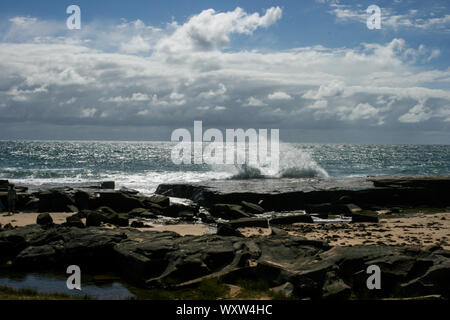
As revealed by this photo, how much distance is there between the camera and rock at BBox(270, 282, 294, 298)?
316 inches

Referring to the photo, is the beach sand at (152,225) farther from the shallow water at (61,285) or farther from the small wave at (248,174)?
the small wave at (248,174)

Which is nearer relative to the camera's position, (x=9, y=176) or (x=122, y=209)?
(x=122, y=209)

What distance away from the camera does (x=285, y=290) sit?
8.14 meters

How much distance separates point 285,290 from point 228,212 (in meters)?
12.5

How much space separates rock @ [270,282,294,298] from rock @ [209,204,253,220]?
11.7 meters

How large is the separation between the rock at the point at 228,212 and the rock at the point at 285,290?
11.7 metres

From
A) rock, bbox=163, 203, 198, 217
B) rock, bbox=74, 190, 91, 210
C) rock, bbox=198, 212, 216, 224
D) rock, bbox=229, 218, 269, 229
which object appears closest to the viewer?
rock, bbox=229, 218, 269, 229

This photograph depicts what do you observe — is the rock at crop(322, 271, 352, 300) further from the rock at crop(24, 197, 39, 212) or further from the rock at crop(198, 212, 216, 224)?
the rock at crop(24, 197, 39, 212)

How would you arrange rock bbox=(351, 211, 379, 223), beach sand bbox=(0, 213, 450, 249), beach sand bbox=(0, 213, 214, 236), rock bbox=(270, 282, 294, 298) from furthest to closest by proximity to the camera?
rock bbox=(351, 211, 379, 223)
beach sand bbox=(0, 213, 214, 236)
beach sand bbox=(0, 213, 450, 249)
rock bbox=(270, 282, 294, 298)

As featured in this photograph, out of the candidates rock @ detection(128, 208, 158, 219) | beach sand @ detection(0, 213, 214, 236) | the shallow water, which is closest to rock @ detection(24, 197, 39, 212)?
beach sand @ detection(0, 213, 214, 236)
